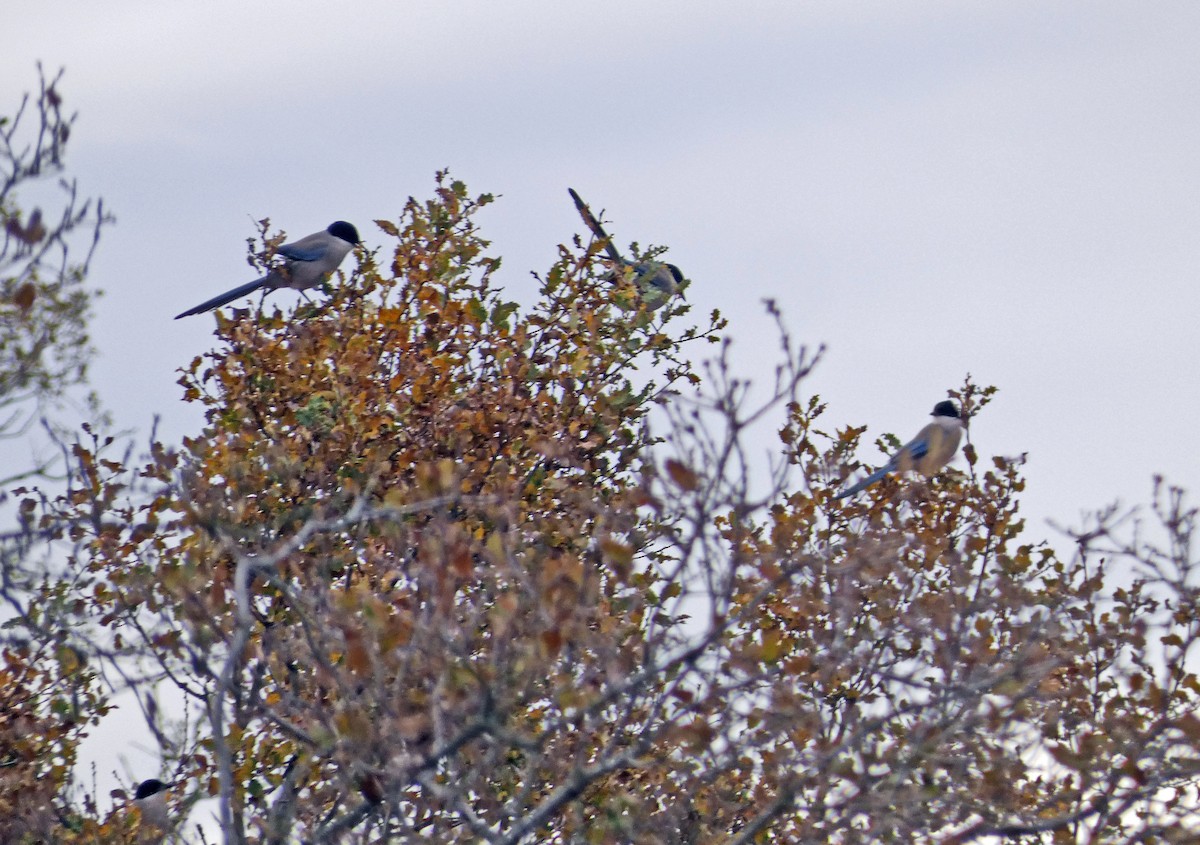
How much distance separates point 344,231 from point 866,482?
551cm

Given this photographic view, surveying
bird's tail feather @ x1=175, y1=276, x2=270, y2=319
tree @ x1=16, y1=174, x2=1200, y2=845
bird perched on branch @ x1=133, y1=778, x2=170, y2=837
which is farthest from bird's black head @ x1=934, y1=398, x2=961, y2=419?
bird perched on branch @ x1=133, y1=778, x2=170, y2=837

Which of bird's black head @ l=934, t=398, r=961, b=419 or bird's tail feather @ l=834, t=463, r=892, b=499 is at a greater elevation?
bird's black head @ l=934, t=398, r=961, b=419

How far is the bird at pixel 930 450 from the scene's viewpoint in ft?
18.3

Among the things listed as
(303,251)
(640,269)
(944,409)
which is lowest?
(640,269)

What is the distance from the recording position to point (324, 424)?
9.06 metres

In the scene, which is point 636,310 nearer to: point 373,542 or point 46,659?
point 373,542

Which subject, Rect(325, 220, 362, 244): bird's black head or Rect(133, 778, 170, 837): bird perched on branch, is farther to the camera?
Rect(325, 220, 362, 244): bird's black head

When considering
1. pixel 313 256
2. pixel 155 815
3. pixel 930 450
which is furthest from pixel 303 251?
pixel 930 450

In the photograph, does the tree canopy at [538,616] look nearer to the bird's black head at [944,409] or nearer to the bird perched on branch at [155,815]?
the bird perched on branch at [155,815]

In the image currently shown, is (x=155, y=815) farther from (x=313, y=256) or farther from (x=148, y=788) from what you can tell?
(x=313, y=256)

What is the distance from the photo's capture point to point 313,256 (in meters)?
12.9

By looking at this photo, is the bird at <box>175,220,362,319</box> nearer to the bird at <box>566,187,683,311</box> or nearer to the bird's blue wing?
the bird's blue wing

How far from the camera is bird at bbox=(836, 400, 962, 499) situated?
557 centimetres

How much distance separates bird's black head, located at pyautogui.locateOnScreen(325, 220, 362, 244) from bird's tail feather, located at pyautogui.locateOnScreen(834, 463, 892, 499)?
17.2 ft
